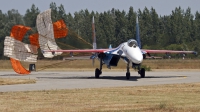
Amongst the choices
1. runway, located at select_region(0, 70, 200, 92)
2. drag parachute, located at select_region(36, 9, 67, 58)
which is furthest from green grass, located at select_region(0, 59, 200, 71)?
runway, located at select_region(0, 70, 200, 92)

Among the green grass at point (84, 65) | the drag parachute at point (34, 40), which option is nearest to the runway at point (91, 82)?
the drag parachute at point (34, 40)

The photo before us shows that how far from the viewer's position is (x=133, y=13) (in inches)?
3799

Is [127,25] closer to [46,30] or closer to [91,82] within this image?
[46,30]

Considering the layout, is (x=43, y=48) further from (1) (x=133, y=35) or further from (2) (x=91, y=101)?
(1) (x=133, y=35)

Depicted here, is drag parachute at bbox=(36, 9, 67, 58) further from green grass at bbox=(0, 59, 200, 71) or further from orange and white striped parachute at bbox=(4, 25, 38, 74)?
green grass at bbox=(0, 59, 200, 71)

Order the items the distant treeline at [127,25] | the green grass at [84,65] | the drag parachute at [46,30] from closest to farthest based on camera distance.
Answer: the drag parachute at [46,30], the green grass at [84,65], the distant treeline at [127,25]

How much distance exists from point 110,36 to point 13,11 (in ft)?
58.1

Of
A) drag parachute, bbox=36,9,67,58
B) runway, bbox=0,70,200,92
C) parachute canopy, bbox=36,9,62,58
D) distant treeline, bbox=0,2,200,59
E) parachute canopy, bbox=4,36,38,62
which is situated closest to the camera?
runway, bbox=0,70,200,92

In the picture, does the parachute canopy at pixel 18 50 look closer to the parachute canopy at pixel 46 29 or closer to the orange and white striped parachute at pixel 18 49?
the orange and white striped parachute at pixel 18 49

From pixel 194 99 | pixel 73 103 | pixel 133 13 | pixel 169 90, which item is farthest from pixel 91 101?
pixel 133 13

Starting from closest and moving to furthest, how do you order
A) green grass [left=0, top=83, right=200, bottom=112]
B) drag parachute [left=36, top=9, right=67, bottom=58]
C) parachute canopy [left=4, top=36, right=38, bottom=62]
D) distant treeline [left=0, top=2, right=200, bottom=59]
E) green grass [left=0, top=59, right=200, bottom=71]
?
1. green grass [left=0, top=83, right=200, bottom=112]
2. parachute canopy [left=4, top=36, right=38, bottom=62]
3. drag parachute [left=36, top=9, right=67, bottom=58]
4. green grass [left=0, top=59, right=200, bottom=71]
5. distant treeline [left=0, top=2, right=200, bottom=59]

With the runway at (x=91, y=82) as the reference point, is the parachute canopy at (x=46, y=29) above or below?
above

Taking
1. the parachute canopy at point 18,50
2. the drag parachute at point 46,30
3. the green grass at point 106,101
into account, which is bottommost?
the green grass at point 106,101

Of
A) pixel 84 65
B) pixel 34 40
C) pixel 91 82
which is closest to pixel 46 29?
pixel 34 40
